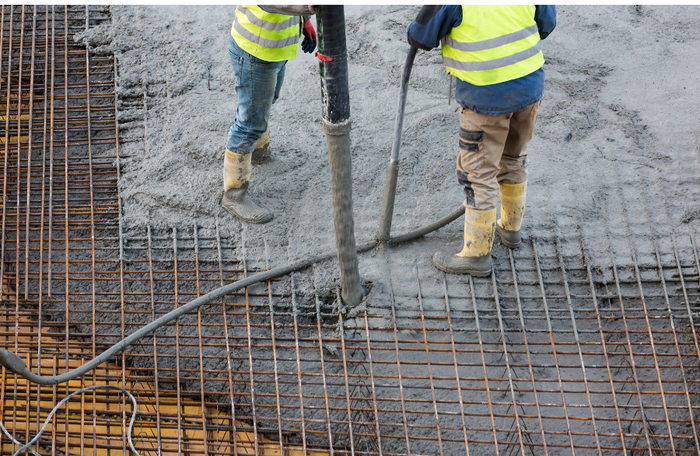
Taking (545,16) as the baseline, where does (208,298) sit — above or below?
below

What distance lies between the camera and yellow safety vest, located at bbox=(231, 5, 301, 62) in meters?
3.32

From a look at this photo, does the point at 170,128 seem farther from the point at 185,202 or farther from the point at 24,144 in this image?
the point at 24,144

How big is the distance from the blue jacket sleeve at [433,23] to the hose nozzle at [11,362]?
7.24 feet

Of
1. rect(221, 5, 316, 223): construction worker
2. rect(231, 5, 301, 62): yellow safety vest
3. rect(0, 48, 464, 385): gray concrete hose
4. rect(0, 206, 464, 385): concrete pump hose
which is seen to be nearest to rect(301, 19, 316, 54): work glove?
rect(221, 5, 316, 223): construction worker

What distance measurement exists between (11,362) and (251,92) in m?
1.85

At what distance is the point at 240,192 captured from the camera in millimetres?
3996

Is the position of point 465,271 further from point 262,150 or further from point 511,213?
point 262,150

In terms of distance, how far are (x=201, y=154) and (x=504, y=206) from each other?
6.75 ft

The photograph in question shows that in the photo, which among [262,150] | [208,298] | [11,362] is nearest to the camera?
[11,362]

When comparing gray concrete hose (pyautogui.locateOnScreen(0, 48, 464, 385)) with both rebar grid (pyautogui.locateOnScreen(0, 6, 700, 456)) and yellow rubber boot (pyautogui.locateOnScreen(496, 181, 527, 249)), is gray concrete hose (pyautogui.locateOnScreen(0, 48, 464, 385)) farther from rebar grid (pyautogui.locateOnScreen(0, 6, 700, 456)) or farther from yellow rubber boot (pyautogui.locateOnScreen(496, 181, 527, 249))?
yellow rubber boot (pyautogui.locateOnScreen(496, 181, 527, 249))

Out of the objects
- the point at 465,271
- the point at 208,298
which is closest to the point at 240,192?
the point at 208,298

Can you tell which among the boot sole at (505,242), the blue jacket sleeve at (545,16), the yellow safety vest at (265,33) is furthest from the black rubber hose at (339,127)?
the blue jacket sleeve at (545,16)

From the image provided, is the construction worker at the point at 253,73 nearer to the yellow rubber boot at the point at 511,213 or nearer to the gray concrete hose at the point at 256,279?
the gray concrete hose at the point at 256,279

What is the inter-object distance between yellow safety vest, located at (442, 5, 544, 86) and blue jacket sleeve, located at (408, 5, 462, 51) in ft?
0.15
